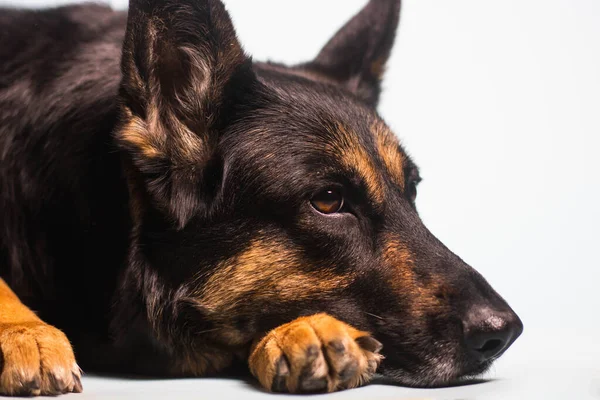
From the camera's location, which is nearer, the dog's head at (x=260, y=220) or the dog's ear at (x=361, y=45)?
the dog's head at (x=260, y=220)

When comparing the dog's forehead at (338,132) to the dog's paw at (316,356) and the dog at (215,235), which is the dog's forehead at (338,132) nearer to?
the dog at (215,235)

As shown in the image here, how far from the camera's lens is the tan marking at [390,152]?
335 centimetres

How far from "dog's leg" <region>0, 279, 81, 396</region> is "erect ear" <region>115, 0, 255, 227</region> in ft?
2.18

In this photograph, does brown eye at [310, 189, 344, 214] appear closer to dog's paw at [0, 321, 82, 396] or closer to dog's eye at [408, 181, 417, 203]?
dog's eye at [408, 181, 417, 203]

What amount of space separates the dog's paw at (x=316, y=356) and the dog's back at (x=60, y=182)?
80cm

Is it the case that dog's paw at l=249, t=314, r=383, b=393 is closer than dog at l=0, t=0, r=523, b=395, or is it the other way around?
dog's paw at l=249, t=314, r=383, b=393

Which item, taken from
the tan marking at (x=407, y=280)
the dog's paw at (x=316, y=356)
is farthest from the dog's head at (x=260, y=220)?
the dog's paw at (x=316, y=356)

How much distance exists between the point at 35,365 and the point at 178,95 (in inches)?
46.3

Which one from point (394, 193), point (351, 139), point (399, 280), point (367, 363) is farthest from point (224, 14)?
point (367, 363)

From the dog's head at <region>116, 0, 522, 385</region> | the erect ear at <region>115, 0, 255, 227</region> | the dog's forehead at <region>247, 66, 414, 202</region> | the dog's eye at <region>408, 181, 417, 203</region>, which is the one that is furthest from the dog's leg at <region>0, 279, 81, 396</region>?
the dog's eye at <region>408, 181, 417, 203</region>

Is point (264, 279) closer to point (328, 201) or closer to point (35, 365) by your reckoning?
point (328, 201)

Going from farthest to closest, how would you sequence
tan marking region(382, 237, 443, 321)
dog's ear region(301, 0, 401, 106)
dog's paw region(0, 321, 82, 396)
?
dog's ear region(301, 0, 401, 106)
tan marking region(382, 237, 443, 321)
dog's paw region(0, 321, 82, 396)

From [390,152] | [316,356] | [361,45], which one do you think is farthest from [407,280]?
[361,45]

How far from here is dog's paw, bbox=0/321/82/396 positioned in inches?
106
